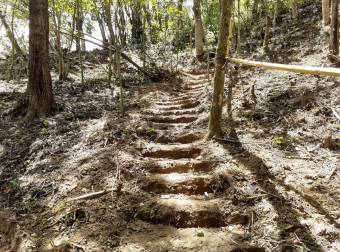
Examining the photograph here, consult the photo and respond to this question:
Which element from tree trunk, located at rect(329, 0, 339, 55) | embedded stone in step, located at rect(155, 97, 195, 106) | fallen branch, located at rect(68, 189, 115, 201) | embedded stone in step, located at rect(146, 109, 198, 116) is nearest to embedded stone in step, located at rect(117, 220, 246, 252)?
fallen branch, located at rect(68, 189, 115, 201)

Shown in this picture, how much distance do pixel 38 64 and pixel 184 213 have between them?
17.7ft

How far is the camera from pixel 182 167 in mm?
4969

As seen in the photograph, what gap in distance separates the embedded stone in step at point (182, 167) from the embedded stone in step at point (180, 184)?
10.6 inches

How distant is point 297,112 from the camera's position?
19.6 ft

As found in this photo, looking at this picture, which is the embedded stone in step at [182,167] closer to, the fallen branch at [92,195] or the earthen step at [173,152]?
the earthen step at [173,152]

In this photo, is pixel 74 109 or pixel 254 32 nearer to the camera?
pixel 74 109

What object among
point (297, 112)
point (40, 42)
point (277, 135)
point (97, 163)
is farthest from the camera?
point (40, 42)

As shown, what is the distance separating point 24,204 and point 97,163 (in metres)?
1.11

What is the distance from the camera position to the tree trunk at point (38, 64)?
748 centimetres

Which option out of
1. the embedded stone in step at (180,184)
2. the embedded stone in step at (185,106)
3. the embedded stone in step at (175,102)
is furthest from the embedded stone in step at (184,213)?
the embedded stone in step at (175,102)

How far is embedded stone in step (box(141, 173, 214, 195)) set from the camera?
14.6ft

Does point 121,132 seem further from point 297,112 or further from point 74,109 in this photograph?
point 297,112

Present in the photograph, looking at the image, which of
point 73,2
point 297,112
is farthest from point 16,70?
point 297,112

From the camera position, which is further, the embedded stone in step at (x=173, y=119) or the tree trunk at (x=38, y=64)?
the tree trunk at (x=38, y=64)
